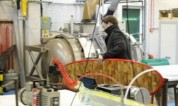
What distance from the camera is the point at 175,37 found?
6930mm

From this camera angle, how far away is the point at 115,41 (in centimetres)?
364

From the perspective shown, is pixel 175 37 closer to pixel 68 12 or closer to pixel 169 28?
pixel 169 28

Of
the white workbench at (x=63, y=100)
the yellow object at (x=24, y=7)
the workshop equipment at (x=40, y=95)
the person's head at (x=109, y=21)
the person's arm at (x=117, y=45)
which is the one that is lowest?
the white workbench at (x=63, y=100)

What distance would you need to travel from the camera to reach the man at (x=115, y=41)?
3.60 meters

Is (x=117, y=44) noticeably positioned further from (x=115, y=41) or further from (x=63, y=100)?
(x=63, y=100)

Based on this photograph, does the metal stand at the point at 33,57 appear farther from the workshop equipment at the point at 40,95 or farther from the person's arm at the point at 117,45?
A: the workshop equipment at the point at 40,95

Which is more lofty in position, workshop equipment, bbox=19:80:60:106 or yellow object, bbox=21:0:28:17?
yellow object, bbox=21:0:28:17

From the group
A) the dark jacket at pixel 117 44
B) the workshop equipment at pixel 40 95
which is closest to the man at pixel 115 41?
the dark jacket at pixel 117 44

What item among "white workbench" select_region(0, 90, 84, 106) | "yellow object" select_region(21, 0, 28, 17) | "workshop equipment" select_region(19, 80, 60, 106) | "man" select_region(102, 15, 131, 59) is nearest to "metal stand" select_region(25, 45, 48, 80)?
"yellow object" select_region(21, 0, 28, 17)

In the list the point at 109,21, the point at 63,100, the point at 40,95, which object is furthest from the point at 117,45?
the point at 40,95

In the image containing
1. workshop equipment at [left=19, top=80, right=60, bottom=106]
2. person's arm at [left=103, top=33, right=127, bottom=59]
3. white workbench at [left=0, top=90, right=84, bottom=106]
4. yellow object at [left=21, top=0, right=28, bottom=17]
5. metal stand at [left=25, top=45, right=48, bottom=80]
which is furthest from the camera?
yellow object at [left=21, top=0, right=28, bottom=17]

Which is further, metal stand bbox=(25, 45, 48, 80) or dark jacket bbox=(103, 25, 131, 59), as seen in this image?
metal stand bbox=(25, 45, 48, 80)

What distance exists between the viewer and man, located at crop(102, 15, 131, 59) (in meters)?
3.60

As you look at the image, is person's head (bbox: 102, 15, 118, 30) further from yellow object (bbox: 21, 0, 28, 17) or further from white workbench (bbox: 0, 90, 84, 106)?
yellow object (bbox: 21, 0, 28, 17)
